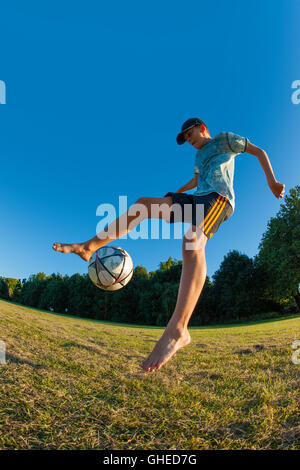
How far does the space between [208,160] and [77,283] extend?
43.3 meters

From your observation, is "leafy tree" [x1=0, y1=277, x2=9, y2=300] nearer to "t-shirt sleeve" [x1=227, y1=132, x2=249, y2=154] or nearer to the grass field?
the grass field

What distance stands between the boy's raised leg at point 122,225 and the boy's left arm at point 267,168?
1.21 m

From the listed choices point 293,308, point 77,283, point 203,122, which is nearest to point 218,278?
point 293,308

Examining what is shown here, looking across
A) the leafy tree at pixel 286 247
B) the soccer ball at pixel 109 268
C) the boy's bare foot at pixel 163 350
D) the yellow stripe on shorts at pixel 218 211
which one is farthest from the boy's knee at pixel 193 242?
the leafy tree at pixel 286 247

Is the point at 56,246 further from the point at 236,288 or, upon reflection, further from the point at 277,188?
the point at 236,288

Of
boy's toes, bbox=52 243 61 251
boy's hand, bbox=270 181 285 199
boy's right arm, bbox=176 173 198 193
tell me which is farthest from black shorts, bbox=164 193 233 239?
boy's toes, bbox=52 243 61 251

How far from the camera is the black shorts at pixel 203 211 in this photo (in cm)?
229

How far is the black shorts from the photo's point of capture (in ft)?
7.52

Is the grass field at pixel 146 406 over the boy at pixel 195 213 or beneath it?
beneath

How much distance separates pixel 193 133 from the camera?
9.48 ft

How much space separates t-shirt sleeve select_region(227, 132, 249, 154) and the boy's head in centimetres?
33

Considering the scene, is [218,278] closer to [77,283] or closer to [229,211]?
[77,283]

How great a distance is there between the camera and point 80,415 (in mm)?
1717

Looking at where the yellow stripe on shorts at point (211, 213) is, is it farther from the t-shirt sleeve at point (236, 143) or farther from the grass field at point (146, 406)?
the grass field at point (146, 406)
